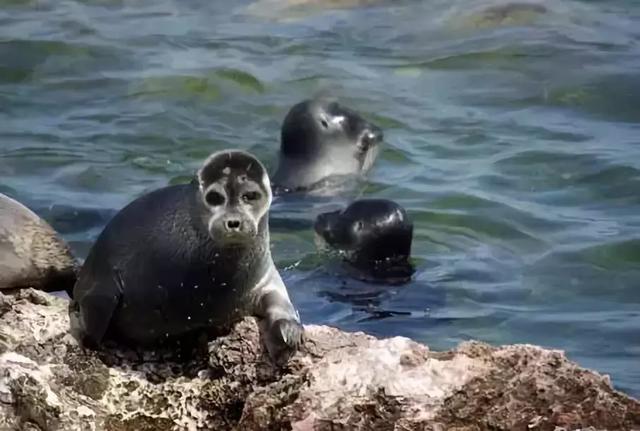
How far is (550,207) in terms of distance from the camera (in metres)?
8.85

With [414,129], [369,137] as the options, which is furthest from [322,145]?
[414,129]

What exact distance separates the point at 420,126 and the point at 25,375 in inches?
261

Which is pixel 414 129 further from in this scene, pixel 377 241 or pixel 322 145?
pixel 377 241

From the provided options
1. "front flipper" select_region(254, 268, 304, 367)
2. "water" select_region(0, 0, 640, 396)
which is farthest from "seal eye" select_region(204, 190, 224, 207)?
"water" select_region(0, 0, 640, 396)

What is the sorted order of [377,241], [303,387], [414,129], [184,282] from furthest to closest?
[414,129], [377,241], [184,282], [303,387]

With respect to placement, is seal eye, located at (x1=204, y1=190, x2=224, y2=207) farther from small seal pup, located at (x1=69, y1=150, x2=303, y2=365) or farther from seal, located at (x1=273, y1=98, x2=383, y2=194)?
seal, located at (x1=273, y1=98, x2=383, y2=194)

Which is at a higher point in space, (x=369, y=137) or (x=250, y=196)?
(x=250, y=196)

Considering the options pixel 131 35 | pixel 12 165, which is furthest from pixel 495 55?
pixel 12 165

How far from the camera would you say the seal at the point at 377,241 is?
775cm

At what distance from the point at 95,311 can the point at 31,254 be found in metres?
0.89

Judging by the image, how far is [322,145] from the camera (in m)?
9.59

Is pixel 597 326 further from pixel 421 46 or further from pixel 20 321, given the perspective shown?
pixel 421 46

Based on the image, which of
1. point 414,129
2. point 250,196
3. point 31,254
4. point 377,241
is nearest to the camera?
point 250,196

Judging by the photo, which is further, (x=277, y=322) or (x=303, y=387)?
(x=277, y=322)
